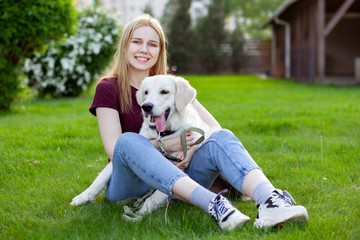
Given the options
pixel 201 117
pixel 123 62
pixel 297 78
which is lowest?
pixel 297 78

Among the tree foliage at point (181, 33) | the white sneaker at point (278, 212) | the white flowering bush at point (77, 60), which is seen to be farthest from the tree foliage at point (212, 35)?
the white sneaker at point (278, 212)

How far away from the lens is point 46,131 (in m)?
5.63

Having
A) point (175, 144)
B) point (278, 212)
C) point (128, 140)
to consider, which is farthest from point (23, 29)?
point (278, 212)

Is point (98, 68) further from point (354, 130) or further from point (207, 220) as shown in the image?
point (207, 220)

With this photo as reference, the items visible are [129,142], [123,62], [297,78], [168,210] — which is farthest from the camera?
[297,78]

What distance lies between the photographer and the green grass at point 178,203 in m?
2.50

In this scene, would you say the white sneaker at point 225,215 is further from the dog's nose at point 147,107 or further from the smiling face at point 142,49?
the smiling face at point 142,49

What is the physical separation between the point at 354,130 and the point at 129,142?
379cm

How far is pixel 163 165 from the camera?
8.50ft

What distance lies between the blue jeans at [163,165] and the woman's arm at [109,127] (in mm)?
257

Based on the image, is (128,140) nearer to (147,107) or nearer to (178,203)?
(147,107)

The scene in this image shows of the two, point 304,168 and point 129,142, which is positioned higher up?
point 129,142

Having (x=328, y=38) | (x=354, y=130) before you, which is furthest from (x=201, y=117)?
(x=328, y=38)

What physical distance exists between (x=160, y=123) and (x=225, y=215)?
89cm
